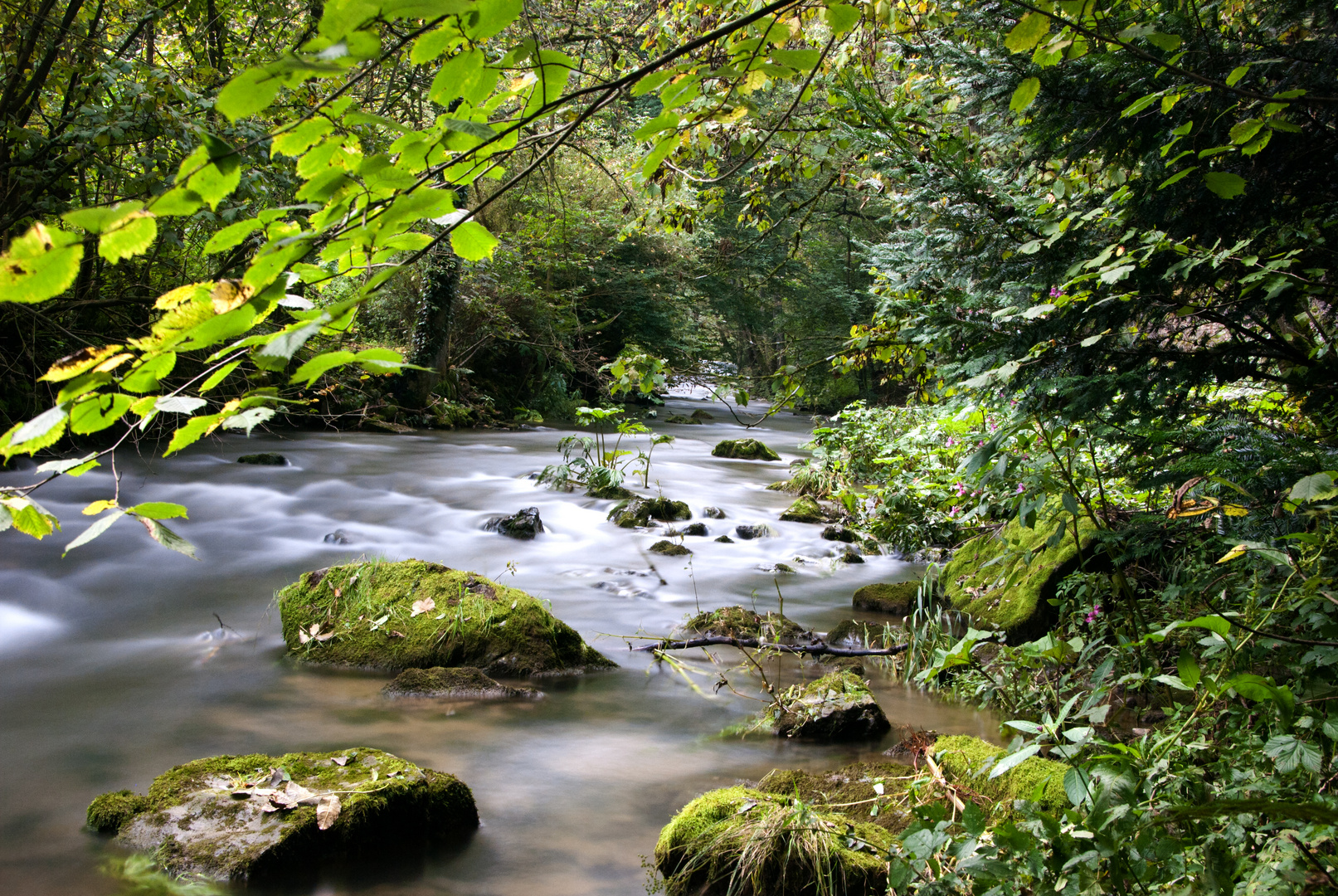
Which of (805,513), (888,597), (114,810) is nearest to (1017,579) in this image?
(888,597)

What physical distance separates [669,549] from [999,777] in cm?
499

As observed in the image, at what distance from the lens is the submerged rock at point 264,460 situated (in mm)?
10115

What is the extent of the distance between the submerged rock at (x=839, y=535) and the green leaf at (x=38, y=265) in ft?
25.6

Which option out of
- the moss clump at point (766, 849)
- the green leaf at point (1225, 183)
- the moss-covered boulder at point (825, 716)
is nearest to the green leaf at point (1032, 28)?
the green leaf at point (1225, 183)

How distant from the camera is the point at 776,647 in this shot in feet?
14.4

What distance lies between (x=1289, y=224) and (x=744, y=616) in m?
3.65

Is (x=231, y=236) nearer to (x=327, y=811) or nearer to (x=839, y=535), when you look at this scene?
(x=327, y=811)

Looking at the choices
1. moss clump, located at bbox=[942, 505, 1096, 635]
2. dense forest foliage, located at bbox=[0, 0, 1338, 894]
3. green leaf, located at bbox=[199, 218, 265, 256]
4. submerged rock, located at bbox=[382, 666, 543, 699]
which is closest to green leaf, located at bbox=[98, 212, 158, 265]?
dense forest foliage, located at bbox=[0, 0, 1338, 894]

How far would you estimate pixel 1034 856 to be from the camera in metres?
1.59

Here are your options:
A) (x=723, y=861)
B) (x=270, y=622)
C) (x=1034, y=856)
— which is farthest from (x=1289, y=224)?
(x=270, y=622)

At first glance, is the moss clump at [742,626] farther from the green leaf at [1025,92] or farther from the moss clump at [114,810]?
the green leaf at [1025,92]

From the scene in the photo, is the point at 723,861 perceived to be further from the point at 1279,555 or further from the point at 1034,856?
the point at 1279,555

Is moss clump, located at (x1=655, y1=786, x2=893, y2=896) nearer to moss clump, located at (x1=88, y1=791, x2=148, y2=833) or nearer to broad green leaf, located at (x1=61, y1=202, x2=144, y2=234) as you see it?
moss clump, located at (x1=88, y1=791, x2=148, y2=833)

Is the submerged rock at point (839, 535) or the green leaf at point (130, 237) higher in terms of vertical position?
the green leaf at point (130, 237)
